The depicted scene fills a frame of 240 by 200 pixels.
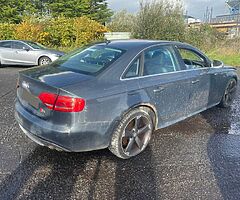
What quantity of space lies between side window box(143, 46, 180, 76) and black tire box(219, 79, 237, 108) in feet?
6.27

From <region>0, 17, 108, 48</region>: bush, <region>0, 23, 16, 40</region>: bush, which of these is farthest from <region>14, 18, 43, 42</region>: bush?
<region>0, 23, 16, 40</region>: bush

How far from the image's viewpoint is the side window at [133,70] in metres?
3.10

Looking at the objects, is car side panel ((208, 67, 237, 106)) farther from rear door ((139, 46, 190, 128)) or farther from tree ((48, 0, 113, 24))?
tree ((48, 0, 113, 24))

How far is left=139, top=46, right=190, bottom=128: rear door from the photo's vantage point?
3.30 m

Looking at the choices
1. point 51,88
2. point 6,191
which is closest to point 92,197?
point 6,191

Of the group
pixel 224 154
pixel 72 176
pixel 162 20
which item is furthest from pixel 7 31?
pixel 224 154

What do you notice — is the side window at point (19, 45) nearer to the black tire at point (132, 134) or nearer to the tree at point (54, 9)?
the black tire at point (132, 134)

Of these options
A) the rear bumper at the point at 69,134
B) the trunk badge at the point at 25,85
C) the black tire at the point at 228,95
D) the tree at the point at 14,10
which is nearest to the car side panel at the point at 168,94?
the rear bumper at the point at 69,134

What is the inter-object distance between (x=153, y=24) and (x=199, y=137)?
1369 centimetres

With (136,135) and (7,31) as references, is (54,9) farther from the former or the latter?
(136,135)

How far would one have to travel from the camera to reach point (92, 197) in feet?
8.01

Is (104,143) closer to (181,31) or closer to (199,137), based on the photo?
(199,137)

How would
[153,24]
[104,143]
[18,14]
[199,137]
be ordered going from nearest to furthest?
[104,143] → [199,137] → [153,24] → [18,14]

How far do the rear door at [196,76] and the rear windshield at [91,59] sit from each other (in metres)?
1.24
